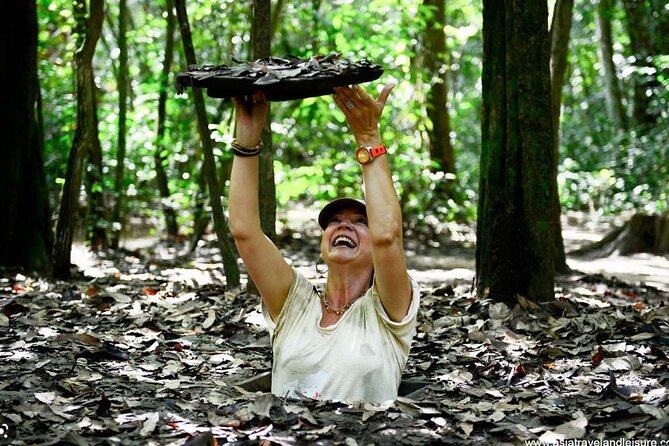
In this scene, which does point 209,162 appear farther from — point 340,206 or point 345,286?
point 345,286

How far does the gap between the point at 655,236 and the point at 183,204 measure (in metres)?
6.12

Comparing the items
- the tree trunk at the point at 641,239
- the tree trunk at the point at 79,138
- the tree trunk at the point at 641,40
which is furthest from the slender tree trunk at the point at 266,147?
the tree trunk at the point at 641,40

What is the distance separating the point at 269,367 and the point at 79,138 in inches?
146

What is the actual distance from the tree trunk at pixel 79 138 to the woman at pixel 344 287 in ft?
13.6

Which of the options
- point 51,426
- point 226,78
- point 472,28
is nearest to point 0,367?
point 51,426

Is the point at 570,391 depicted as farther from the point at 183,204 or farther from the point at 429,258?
the point at 183,204

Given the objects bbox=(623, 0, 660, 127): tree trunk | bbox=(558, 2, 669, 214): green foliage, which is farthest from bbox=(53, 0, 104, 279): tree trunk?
bbox=(623, 0, 660, 127): tree trunk

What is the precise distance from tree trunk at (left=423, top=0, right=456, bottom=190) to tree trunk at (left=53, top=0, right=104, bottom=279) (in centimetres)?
699

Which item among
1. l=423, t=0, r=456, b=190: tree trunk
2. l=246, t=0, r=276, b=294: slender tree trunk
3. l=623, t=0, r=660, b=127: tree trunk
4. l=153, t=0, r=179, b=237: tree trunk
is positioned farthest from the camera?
l=623, t=0, r=660, b=127: tree trunk

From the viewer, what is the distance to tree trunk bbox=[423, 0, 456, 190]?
13.7 metres

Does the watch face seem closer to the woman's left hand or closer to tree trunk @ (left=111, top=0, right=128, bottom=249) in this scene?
the woman's left hand

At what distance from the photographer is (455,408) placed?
12.3 ft

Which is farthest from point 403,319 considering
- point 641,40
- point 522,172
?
point 641,40

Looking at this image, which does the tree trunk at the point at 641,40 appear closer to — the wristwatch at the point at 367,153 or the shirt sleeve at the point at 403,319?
the shirt sleeve at the point at 403,319
